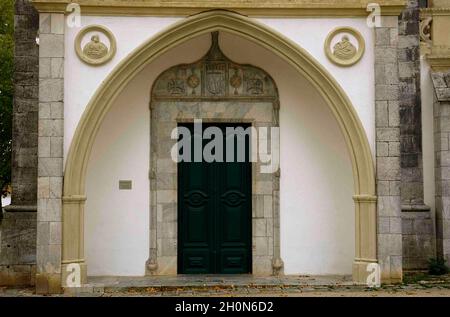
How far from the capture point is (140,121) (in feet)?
35.6

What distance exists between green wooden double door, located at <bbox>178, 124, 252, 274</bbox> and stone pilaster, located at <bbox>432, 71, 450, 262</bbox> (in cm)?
326

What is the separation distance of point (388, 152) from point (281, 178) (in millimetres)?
1909

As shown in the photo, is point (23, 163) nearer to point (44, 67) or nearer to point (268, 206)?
point (44, 67)

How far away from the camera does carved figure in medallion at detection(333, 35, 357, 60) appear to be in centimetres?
984

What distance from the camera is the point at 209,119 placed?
35.6ft

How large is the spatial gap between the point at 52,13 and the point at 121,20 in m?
1.00

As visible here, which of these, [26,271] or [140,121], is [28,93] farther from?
[26,271]

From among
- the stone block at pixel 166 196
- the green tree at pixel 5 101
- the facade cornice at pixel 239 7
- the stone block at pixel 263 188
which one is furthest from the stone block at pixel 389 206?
the green tree at pixel 5 101

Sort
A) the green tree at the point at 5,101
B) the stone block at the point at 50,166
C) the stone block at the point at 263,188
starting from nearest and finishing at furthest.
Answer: the stone block at the point at 50,166, the stone block at the point at 263,188, the green tree at the point at 5,101

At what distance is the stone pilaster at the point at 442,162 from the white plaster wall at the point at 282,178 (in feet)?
5.23

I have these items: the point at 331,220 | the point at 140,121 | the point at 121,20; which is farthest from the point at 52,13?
the point at 331,220

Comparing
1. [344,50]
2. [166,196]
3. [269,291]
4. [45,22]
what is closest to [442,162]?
[344,50]

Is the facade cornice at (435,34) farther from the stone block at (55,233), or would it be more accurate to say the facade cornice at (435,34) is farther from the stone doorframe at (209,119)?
the stone block at (55,233)

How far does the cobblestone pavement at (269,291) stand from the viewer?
917 centimetres
